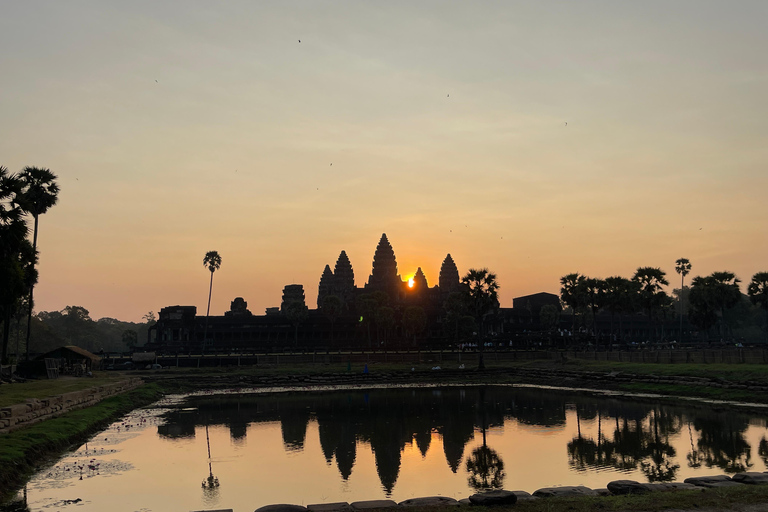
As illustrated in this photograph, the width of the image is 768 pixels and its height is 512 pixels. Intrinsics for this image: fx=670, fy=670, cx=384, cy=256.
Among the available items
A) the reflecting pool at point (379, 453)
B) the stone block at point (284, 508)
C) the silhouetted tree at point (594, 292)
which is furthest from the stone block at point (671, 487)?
the silhouetted tree at point (594, 292)

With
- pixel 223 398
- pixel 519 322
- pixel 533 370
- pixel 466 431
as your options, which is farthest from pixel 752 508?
pixel 519 322

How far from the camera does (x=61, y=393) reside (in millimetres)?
37094

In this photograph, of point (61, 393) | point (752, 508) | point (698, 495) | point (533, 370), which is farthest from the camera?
point (533, 370)

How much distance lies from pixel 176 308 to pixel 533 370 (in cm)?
8559

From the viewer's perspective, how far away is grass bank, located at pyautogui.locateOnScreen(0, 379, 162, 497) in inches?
→ 840

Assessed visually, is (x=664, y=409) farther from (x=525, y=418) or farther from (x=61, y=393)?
(x=61, y=393)

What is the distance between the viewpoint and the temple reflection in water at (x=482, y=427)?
2380cm

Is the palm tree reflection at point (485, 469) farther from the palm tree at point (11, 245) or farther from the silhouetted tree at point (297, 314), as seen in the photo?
the silhouetted tree at point (297, 314)

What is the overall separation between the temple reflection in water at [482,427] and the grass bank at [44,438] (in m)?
3.66

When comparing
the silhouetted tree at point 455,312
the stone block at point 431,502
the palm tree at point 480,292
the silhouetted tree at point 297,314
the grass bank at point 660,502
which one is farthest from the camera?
the silhouetted tree at point 297,314

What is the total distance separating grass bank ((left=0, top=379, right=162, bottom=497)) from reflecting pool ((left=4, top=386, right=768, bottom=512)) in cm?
66

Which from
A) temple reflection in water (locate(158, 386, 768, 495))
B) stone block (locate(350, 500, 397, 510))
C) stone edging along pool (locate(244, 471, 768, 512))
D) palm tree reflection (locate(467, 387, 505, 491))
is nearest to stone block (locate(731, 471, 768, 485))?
stone edging along pool (locate(244, 471, 768, 512))

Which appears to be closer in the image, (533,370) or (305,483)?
(305,483)

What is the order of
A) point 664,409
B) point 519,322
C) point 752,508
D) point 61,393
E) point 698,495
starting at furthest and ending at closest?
point 519,322, point 664,409, point 61,393, point 698,495, point 752,508
